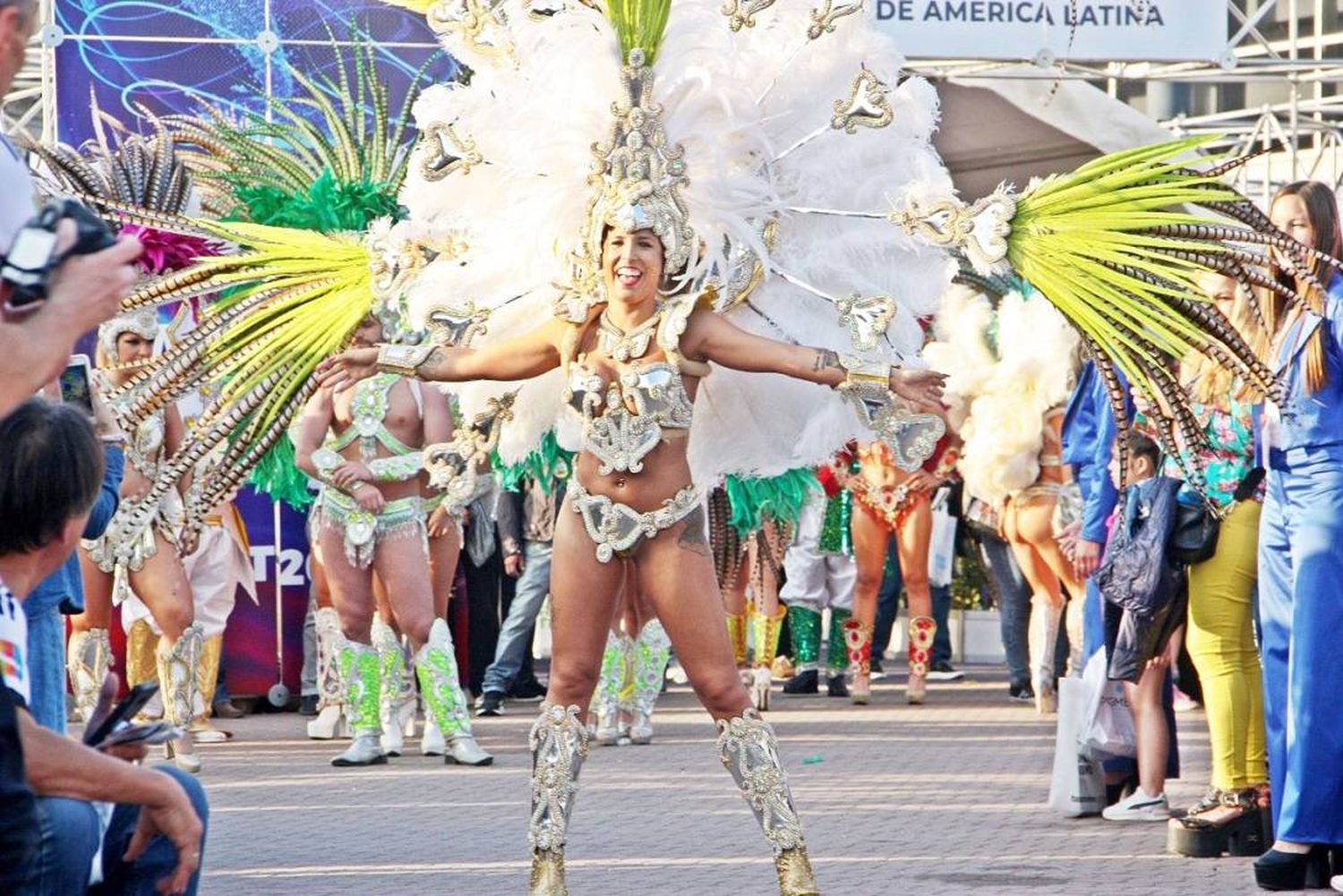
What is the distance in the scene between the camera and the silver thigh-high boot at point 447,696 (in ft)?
32.0

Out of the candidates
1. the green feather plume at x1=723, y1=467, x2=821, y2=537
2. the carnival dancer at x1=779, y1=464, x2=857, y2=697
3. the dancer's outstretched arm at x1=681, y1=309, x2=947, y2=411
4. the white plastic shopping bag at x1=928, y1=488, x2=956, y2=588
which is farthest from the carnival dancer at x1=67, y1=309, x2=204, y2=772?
the white plastic shopping bag at x1=928, y1=488, x2=956, y2=588

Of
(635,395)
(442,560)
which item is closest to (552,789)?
(635,395)

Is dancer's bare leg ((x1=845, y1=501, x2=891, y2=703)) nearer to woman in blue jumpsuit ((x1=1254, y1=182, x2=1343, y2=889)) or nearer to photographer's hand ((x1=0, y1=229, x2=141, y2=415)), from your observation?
woman in blue jumpsuit ((x1=1254, y1=182, x2=1343, y2=889))

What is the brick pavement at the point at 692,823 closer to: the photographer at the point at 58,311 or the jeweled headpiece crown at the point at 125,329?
the jeweled headpiece crown at the point at 125,329

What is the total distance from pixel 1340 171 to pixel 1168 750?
402 inches

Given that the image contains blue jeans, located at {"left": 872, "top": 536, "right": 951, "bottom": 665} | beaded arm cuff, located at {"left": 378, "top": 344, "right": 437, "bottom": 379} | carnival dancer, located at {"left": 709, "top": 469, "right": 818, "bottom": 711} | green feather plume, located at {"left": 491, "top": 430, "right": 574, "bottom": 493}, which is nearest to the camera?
beaded arm cuff, located at {"left": 378, "top": 344, "right": 437, "bottom": 379}

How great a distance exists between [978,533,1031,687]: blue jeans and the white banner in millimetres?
3014

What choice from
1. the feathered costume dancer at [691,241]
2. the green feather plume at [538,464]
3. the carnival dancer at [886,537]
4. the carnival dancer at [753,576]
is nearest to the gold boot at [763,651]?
the carnival dancer at [753,576]

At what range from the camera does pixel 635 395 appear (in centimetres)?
633

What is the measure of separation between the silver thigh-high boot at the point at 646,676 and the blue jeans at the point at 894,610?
359cm

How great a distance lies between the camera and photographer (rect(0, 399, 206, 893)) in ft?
11.0

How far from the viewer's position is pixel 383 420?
9.68 m

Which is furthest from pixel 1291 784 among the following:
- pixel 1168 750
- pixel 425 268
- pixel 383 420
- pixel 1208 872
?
pixel 383 420

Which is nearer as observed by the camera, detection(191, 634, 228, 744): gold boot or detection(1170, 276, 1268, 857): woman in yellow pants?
detection(1170, 276, 1268, 857): woman in yellow pants
